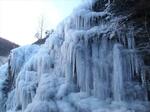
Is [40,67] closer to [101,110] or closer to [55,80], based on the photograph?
[55,80]

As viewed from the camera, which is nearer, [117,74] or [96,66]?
[117,74]

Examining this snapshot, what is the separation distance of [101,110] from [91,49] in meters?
1.57

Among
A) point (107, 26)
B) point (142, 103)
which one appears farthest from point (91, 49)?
point (142, 103)

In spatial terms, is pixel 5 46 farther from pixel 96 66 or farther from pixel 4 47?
pixel 96 66

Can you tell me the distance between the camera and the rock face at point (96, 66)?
7.07 metres

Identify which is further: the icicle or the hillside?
the hillside

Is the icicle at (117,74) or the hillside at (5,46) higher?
the hillside at (5,46)

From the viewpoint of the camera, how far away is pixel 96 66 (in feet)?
24.6

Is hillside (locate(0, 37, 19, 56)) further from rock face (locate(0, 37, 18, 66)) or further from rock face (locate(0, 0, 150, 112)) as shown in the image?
rock face (locate(0, 0, 150, 112))

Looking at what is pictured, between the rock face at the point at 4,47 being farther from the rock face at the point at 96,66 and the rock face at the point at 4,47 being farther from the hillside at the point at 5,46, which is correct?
the rock face at the point at 96,66

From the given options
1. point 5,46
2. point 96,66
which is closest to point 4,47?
point 5,46

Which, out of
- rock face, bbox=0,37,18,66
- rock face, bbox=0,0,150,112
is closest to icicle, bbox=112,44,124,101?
rock face, bbox=0,0,150,112

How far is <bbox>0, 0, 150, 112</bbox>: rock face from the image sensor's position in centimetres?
707

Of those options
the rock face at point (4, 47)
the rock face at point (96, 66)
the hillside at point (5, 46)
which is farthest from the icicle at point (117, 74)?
A: the hillside at point (5, 46)
